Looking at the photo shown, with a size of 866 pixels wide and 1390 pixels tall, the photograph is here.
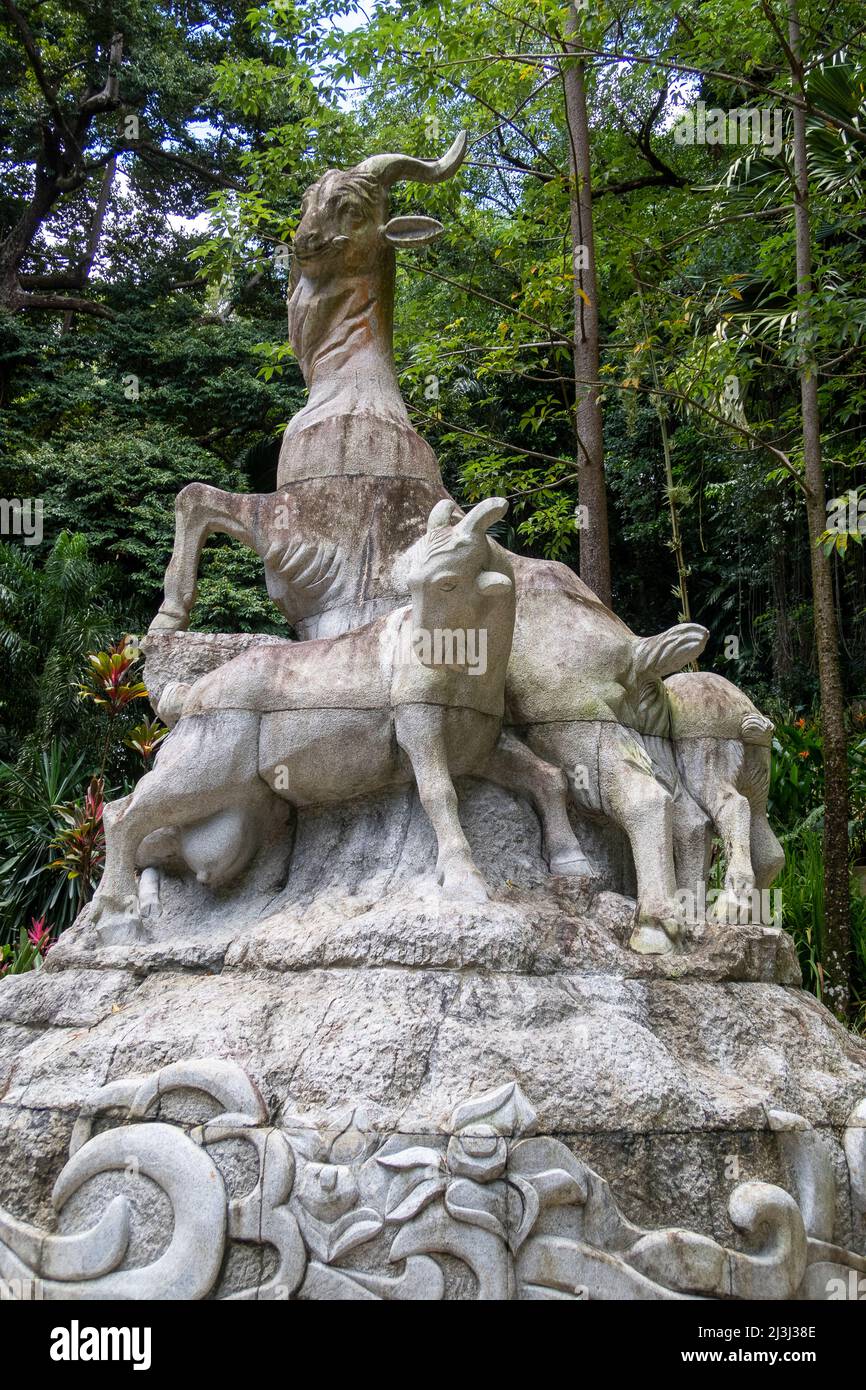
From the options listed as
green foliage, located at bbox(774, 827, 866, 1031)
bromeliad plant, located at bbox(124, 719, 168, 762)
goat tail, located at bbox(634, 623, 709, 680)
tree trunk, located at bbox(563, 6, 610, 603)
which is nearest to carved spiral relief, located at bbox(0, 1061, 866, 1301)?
goat tail, located at bbox(634, 623, 709, 680)

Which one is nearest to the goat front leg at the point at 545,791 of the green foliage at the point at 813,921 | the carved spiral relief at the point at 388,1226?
the carved spiral relief at the point at 388,1226

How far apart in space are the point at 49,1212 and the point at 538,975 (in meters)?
1.65

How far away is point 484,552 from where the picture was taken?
437 cm

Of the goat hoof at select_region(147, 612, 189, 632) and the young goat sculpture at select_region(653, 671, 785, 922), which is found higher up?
the goat hoof at select_region(147, 612, 189, 632)

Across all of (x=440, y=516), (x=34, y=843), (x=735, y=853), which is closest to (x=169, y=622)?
(x=440, y=516)

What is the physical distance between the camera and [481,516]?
4277mm

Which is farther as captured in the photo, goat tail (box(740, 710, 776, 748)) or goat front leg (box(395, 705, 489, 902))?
goat tail (box(740, 710, 776, 748))

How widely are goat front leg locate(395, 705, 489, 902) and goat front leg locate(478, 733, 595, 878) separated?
33 centimetres

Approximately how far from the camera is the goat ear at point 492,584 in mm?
4344

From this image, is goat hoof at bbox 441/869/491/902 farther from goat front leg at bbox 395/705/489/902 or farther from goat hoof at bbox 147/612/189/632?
goat hoof at bbox 147/612/189/632

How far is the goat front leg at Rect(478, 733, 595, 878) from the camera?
4.61 m

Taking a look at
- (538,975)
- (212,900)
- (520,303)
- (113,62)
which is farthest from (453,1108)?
(113,62)

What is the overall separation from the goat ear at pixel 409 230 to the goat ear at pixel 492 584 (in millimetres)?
2279
